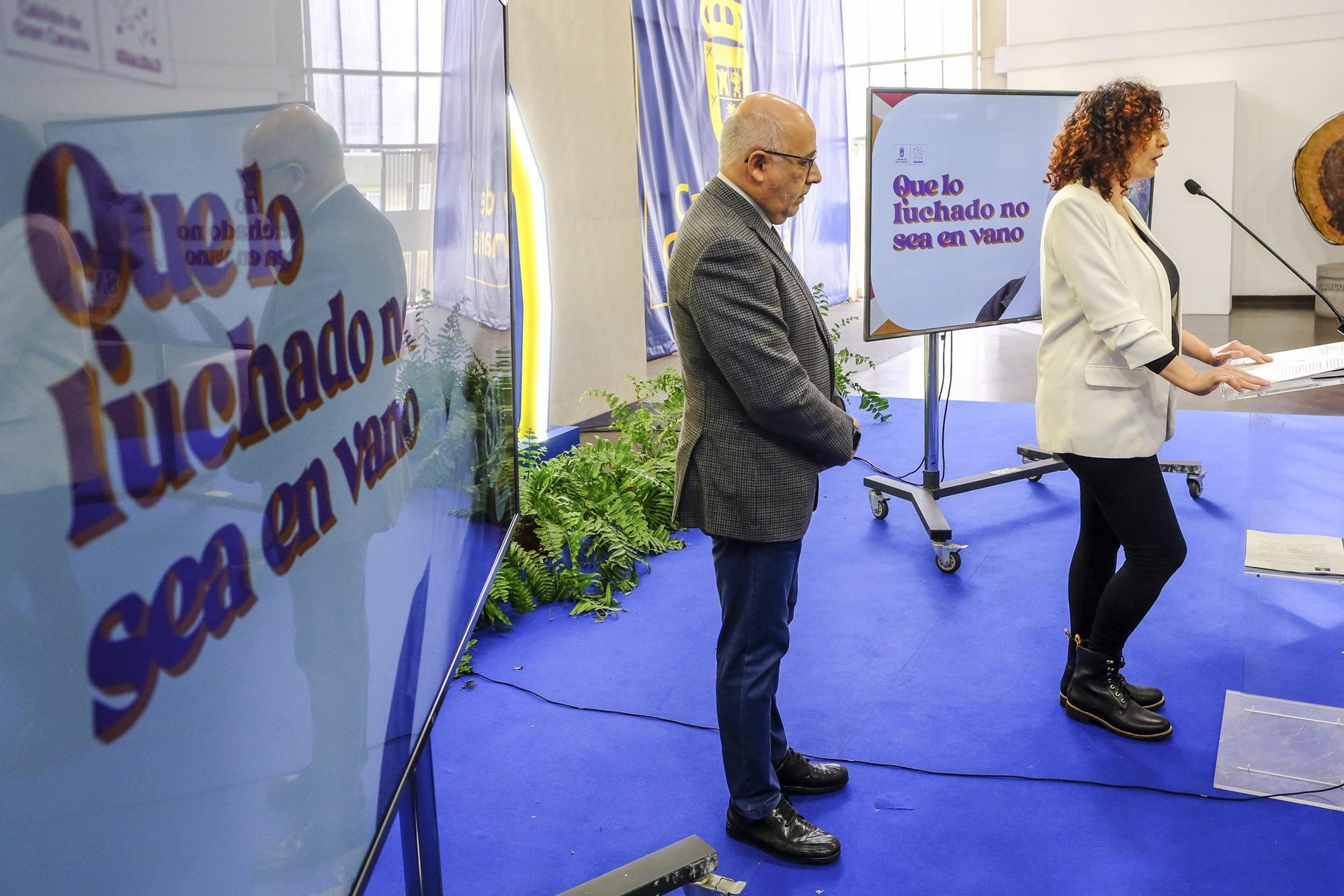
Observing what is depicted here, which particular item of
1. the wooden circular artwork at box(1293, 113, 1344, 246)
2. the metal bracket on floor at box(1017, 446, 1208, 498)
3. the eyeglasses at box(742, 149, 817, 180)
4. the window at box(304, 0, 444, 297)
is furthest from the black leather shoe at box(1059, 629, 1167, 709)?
the wooden circular artwork at box(1293, 113, 1344, 246)

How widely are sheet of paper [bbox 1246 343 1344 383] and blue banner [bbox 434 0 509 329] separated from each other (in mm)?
1713

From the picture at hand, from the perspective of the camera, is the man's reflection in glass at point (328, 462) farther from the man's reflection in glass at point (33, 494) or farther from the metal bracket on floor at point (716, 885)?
the metal bracket on floor at point (716, 885)

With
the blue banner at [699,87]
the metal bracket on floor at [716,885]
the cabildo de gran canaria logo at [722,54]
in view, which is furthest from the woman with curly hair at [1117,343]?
the cabildo de gran canaria logo at [722,54]

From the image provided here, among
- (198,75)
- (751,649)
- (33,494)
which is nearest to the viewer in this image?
(33,494)

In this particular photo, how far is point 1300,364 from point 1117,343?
0.44 m

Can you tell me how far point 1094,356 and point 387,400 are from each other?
74.9 inches

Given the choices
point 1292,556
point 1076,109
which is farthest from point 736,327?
point 1292,556

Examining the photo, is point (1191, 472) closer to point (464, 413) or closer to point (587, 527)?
point (587, 527)

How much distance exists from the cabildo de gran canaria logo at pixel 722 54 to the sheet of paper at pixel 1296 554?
22.5 ft

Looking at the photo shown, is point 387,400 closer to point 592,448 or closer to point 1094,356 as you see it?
point 1094,356

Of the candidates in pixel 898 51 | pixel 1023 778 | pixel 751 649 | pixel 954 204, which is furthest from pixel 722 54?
pixel 751 649

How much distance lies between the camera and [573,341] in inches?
235

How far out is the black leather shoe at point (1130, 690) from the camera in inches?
110

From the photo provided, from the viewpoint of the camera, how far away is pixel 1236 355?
260cm
